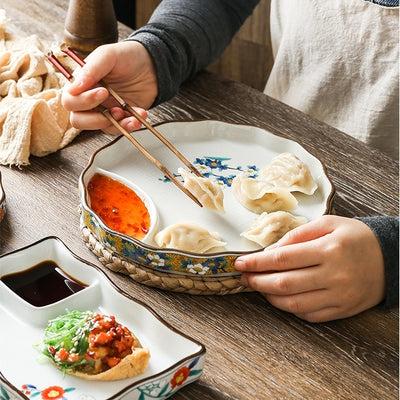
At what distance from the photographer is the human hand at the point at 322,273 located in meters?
1.09

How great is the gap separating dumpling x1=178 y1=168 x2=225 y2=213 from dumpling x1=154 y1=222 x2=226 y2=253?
0.32 ft

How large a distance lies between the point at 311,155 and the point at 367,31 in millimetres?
489

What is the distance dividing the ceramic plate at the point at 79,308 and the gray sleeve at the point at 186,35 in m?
0.64

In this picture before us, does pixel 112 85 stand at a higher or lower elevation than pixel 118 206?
higher

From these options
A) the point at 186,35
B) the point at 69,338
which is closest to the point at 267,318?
the point at 69,338

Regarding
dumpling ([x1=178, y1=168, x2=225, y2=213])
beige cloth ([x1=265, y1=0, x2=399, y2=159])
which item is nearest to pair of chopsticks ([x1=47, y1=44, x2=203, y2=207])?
dumpling ([x1=178, y1=168, x2=225, y2=213])

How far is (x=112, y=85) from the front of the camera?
5.06ft

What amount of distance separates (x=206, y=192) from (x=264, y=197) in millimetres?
115

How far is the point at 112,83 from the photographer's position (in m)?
1.54

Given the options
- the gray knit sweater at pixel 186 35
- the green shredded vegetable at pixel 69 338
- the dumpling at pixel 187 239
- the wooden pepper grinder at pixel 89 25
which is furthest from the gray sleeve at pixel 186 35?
the green shredded vegetable at pixel 69 338

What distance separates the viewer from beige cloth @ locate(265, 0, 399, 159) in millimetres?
1685

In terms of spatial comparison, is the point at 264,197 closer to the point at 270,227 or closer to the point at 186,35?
the point at 270,227

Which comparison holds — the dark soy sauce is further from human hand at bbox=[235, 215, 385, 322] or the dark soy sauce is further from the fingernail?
the fingernail

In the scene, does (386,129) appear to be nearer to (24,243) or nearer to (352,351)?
(352,351)
